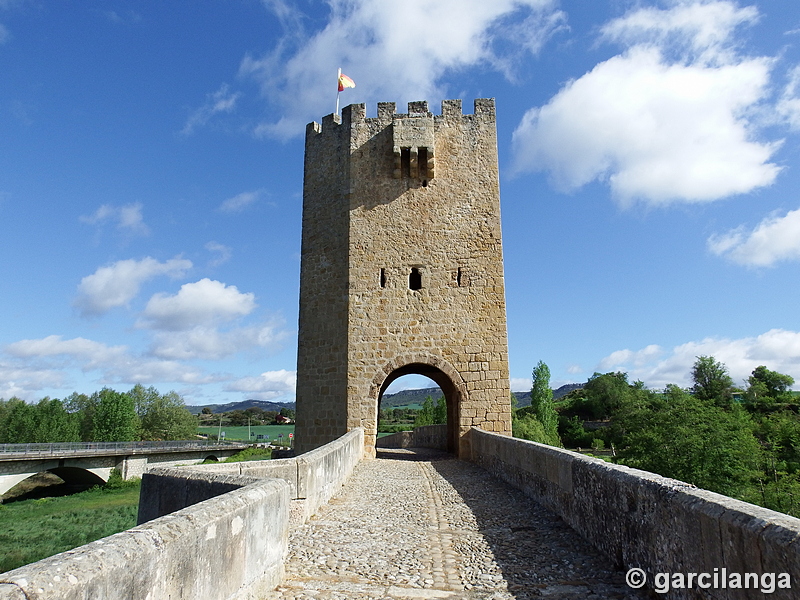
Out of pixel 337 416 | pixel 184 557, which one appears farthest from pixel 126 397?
pixel 184 557

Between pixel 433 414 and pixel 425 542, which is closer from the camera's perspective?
pixel 425 542

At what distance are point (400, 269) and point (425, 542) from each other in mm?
9606

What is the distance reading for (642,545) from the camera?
11.7ft

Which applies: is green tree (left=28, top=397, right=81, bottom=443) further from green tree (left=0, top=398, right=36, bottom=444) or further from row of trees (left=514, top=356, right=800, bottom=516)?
row of trees (left=514, top=356, right=800, bottom=516)

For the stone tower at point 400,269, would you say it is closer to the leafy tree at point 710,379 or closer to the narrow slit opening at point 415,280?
the narrow slit opening at point 415,280

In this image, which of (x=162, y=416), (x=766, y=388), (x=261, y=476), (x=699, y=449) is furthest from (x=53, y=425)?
(x=766, y=388)

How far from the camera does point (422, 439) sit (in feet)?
75.0

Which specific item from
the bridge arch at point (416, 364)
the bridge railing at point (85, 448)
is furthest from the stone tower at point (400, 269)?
the bridge railing at point (85, 448)

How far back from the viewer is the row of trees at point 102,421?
5669cm

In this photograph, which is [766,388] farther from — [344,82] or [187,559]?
[187,559]

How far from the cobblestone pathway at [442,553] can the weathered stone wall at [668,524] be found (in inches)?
8.8

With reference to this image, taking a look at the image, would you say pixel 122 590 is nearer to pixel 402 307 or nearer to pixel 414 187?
pixel 402 307

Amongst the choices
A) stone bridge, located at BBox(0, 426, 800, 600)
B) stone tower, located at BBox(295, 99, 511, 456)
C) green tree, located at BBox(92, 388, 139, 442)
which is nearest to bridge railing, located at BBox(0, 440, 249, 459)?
green tree, located at BBox(92, 388, 139, 442)

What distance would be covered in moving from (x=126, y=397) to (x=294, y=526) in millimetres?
63868
